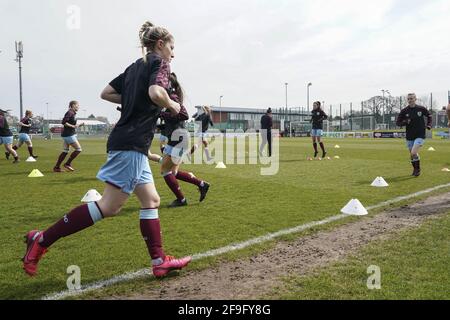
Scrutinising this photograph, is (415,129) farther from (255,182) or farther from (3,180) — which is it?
(3,180)

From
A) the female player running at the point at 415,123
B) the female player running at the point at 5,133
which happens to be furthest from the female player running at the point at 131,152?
the female player running at the point at 5,133

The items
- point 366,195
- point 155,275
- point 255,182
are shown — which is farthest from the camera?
point 255,182

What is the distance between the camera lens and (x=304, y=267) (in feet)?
11.8

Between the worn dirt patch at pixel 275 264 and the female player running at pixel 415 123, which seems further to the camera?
the female player running at pixel 415 123

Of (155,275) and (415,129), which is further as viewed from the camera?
(415,129)

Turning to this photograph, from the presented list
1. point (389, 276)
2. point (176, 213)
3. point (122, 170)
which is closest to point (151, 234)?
point (122, 170)

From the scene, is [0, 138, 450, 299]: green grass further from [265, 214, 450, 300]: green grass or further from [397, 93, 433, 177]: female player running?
[265, 214, 450, 300]: green grass

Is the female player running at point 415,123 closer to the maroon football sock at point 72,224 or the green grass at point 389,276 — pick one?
the green grass at point 389,276

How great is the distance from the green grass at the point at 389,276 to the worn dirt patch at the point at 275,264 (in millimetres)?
170

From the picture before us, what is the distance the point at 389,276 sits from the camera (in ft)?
10.8

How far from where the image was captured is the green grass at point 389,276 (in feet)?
9.66
